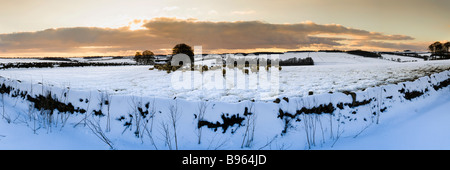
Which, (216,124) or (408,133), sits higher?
(216,124)

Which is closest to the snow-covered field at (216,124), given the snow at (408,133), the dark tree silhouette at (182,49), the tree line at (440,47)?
the snow at (408,133)

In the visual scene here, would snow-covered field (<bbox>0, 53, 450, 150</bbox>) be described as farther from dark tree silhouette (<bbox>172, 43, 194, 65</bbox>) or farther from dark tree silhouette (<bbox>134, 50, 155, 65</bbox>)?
dark tree silhouette (<bbox>134, 50, 155, 65</bbox>)

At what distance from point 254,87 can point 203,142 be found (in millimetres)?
5032

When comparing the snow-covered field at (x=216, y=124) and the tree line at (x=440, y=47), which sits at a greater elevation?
the tree line at (x=440, y=47)

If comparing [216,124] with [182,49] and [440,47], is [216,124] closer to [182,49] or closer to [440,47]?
[182,49]

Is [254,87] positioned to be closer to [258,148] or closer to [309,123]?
[309,123]

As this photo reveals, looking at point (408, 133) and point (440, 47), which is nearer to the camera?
point (408, 133)

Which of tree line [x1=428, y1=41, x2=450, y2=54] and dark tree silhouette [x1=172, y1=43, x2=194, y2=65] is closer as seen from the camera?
dark tree silhouette [x1=172, y1=43, x2=194, y2=65]

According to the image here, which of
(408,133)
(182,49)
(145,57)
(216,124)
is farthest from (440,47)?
(216,124)

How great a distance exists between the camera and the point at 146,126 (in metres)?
6.76

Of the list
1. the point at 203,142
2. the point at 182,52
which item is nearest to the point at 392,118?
the point at 203,142

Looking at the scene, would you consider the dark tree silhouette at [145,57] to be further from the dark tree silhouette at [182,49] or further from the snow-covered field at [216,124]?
the snow-covered field at [216,124]

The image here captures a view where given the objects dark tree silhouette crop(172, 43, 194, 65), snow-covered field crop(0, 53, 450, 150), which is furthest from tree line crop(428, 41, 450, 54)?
snow-covered field crop(0, 53, 450, 150)

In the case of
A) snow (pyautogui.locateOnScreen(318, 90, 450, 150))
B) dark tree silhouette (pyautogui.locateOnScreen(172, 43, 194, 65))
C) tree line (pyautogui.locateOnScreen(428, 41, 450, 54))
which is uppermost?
A: tree line (pyautogui.locateOnScreen(428, 41, 450, 54))
